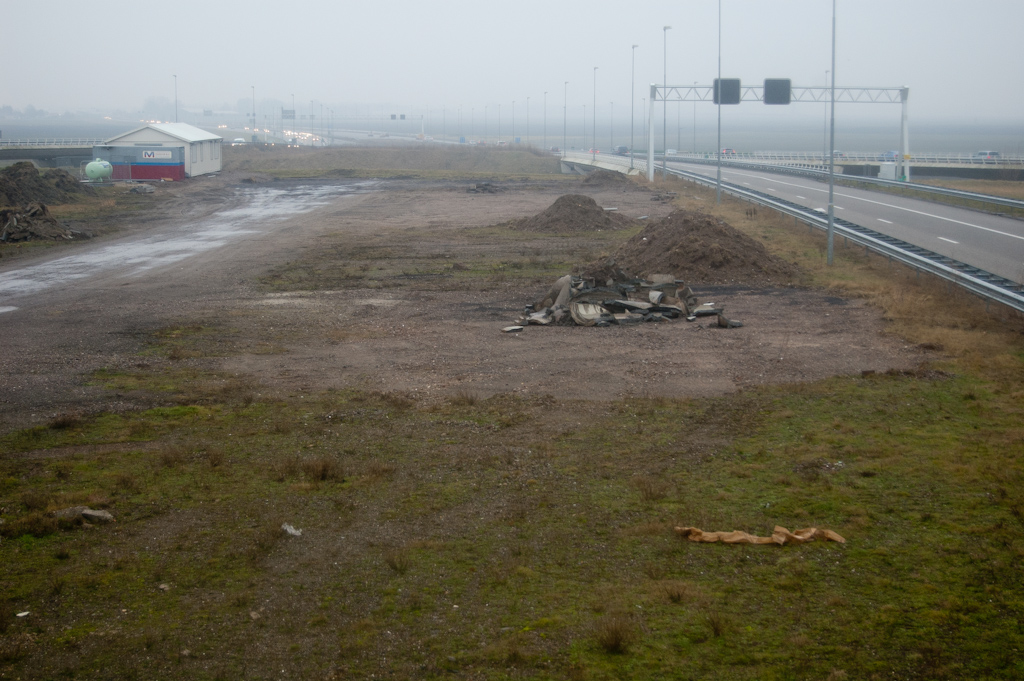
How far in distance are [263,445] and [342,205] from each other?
4154 centimetres

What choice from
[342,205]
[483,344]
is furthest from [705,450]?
[342,205]

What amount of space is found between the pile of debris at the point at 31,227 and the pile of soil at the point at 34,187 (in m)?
7.18

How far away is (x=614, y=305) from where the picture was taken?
18859 mm

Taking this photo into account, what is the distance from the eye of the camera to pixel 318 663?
6.00 m

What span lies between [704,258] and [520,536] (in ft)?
58.2

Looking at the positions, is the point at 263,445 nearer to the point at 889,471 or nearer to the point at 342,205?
the point at 889,471

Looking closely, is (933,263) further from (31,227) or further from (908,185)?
(31,227)

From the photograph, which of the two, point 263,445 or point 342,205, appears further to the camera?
point 342,205

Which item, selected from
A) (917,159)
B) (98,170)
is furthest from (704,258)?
(917,159)

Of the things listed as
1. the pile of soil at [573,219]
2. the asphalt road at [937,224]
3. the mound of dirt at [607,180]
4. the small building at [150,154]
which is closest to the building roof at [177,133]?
the small building at [150,154]

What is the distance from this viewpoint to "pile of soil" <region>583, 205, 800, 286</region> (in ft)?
77.7

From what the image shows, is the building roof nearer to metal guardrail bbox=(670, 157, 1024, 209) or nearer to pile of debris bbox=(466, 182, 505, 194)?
pile of debris bbox=(466, 182, 505, 194)

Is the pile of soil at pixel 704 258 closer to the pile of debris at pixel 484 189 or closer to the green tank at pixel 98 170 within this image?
the pile of debris at pixel 484 189

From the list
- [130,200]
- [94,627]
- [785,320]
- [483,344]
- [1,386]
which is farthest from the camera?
[130,200]
